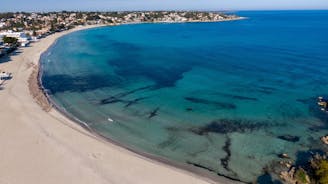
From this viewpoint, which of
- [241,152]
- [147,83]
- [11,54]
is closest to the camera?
[241,152]

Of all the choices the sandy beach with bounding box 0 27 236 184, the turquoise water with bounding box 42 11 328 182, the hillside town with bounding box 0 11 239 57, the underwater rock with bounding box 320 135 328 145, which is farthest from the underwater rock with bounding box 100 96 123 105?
the hillside town with bounding box 0 11 239 57

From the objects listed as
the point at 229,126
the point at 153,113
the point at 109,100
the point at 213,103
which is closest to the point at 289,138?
the point at 229,126

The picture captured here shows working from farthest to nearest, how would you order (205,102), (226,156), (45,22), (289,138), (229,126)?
(45,22) → (205,102) → (229,126) → (289,138) → (226,156)

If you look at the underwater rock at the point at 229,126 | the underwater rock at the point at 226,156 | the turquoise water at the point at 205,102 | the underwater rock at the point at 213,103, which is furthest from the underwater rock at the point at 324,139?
the underwater rock at the point at 213,103

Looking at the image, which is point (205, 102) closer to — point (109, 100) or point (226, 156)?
point (109, 100)

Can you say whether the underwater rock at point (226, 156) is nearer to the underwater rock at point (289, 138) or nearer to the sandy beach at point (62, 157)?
the sandy beach at point (62, 157)

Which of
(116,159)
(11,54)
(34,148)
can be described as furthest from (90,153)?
(11,54)

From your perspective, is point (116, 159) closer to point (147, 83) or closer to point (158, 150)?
point (158, 150)
